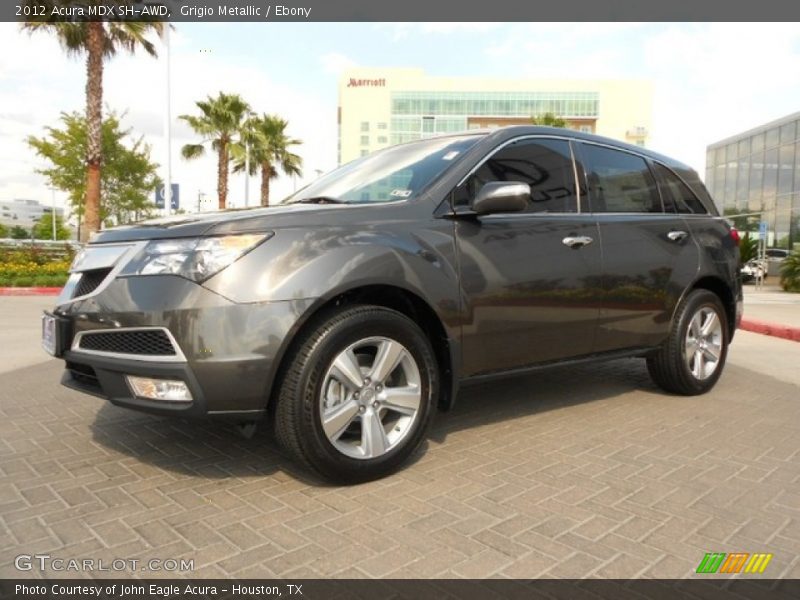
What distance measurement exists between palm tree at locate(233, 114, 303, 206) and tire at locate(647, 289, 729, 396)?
32.1 meters

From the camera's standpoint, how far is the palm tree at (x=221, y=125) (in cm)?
3184

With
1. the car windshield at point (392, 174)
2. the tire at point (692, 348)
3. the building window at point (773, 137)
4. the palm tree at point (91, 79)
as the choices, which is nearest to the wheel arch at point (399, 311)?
the car windshield at point (392, 174)

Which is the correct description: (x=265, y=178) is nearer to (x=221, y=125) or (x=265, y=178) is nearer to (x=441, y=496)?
(x=221, y=125)

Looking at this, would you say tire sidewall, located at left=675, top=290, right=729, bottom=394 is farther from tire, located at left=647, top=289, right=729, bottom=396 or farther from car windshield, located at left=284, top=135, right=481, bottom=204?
car windshield, located at left=284, top=135, right=481, bottom=204

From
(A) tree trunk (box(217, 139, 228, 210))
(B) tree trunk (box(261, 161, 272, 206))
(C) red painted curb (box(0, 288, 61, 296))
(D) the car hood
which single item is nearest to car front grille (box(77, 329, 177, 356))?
(D) the car hood

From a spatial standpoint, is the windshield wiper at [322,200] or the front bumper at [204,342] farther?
the windshield wiper at [322,200]

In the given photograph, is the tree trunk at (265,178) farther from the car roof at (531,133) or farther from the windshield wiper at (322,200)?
the windshield wiper at (322,200)

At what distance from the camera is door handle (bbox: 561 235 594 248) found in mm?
3754

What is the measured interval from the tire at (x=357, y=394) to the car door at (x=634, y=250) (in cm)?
153

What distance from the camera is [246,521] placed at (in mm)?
2568

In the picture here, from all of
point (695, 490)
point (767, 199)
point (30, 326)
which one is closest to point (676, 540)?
point (695, 490)
